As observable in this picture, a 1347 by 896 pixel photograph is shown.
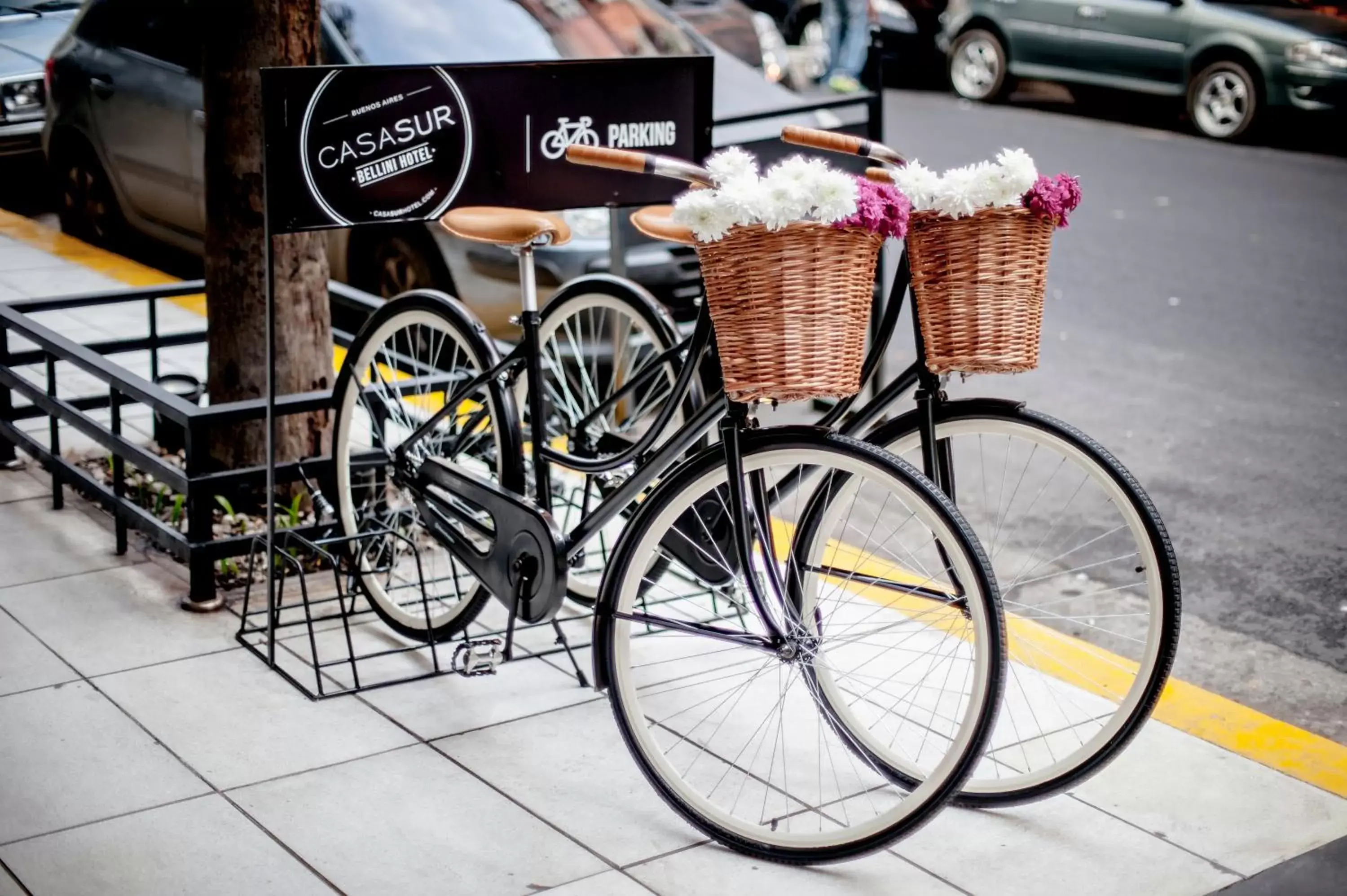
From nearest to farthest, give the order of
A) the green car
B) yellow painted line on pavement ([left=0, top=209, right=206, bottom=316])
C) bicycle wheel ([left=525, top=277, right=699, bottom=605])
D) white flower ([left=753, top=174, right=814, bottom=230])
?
white flower ([left=753, top=174, right=814, bottom=230]), bicycle wheel ([left=525, top=277, right=699, bottom=605]), yellow painted line on pavement ([left=0, top=209, right=206, bottom=316]), the green car

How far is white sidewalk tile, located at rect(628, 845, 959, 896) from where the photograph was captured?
11.6ft

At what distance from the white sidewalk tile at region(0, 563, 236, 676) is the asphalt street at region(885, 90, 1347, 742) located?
299cm

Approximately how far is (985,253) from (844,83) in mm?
13315

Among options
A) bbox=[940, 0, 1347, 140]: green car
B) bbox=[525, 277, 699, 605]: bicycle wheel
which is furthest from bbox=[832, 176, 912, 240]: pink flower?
bbox=[940, 0, 1347, 140]: green car

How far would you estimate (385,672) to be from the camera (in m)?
4.60

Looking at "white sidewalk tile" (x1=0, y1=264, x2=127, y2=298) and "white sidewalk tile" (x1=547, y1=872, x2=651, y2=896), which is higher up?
"white sidewalk tile" (x1=0, y1=264, x2=127, y2=298)

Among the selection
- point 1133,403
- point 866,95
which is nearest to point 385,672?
point 866,95

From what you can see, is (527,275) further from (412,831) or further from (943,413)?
(412,831)

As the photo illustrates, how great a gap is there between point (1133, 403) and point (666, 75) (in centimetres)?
354

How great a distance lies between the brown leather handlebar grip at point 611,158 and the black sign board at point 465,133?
93 centimetres

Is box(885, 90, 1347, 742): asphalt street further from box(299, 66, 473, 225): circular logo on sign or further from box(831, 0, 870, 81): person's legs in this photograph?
box(299, 66, 473, 225): circular logo on sign

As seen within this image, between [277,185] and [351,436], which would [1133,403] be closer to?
[351,436]

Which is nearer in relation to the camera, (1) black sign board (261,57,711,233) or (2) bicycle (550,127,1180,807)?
(2) bicycle (550,127,1180,807)

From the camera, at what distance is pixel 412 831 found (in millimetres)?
3730
